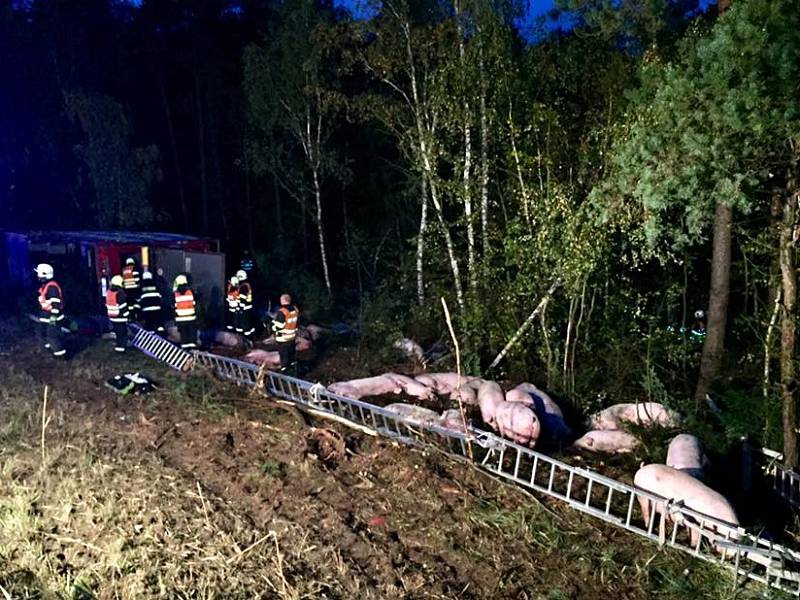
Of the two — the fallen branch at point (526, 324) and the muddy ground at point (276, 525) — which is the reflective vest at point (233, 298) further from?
the fallen branch at point (526, 324)

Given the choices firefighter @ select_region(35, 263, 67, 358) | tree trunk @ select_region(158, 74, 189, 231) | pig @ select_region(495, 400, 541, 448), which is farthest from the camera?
tree trunk @ select_region(158, 74, 189, 231)

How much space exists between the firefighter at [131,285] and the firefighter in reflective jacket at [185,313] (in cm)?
153

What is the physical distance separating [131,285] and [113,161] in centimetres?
821

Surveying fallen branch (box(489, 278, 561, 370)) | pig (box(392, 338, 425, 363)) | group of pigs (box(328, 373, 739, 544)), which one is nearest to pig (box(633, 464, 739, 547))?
group of pigs (box(328, 373, 739, 544))

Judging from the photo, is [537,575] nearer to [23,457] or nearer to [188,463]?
[188,463]

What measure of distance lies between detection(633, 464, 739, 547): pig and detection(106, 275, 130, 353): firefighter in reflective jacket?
7712 mm

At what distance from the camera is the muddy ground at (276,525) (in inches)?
169

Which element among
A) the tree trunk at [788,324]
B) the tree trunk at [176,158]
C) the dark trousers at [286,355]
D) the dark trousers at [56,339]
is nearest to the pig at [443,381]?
the dark trousers at [286,355]

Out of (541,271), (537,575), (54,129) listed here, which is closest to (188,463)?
(537,575)

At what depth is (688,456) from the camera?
5770 millimetres

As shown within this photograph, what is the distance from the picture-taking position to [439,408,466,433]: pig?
6.28 metres

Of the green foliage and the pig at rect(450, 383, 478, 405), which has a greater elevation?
the green foliage

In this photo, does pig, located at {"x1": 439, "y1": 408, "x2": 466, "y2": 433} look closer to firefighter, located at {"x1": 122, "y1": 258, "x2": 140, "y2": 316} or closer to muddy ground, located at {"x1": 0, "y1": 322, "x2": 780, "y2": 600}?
muddy ground, located at {"x1": 0, "y1": 322, "x2": 780, "y2": 600}

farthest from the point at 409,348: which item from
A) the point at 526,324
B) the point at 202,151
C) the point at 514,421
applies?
the point at 202,151
